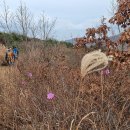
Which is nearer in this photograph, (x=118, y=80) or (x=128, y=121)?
(x=128, y=121)

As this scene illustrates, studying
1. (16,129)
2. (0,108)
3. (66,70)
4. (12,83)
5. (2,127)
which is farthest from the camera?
(12,83)

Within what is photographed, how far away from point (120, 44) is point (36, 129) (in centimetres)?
260

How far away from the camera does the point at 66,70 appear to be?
9.17 m

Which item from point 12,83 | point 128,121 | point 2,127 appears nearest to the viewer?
point 128,121

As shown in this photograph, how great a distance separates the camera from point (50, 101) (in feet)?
24.5

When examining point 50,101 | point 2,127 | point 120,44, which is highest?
point 120,44

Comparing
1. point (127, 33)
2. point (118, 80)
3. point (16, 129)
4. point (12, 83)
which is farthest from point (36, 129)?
point (12, 83)

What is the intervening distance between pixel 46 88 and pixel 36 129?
2.07 meters

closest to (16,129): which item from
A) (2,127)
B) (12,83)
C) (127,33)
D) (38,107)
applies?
(38,107)

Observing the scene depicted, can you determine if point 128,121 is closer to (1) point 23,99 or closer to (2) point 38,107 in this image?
(2) point 38,107

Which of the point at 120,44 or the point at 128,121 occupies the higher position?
the point at 120,44

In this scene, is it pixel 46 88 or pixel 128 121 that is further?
pixel 46 88

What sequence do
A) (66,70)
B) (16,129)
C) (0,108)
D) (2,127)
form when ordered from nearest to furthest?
(16,129) → (2,127) → (0,108) → (66,70)

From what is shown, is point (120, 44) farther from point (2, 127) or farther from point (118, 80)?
point (2, 127)
